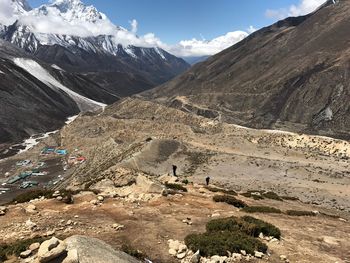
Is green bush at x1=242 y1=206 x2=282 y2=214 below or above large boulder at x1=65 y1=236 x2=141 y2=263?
below

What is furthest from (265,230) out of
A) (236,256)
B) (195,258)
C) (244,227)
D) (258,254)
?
(195,258)

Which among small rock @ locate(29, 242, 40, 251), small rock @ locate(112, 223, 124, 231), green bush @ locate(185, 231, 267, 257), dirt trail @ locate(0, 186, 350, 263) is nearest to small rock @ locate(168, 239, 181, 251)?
dirt trail @ locate(0, 186, 350, 263)

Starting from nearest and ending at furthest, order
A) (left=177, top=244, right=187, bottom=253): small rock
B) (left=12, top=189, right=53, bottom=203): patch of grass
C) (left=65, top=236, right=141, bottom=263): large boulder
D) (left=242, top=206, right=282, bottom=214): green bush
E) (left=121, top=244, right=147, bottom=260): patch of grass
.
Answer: (left=65, top=236, right=141, bottom=263): large boulder, (left=121, top=244, right=147, bottom=260): patch of grass, (left=177, top=244, right=187, bottom=253): small rock, (left=242, top=206, right=282, bottom=214): green bush, (left=12, top=189, right=53, bottom=203): patch of grass

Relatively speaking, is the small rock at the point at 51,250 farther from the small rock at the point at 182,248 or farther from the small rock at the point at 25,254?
the small rock at the point at 182,248

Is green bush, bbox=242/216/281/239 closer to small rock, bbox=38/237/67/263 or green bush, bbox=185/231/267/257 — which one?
green bush, bbox=185/231/267/257

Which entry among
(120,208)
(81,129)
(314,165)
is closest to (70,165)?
(81,129)

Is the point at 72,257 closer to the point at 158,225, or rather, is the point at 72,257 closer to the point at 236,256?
the point at 236,256
